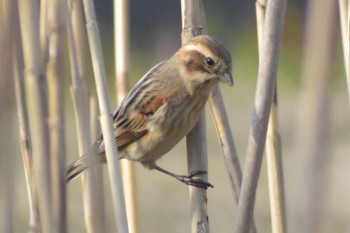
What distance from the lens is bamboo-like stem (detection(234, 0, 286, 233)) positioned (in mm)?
2402

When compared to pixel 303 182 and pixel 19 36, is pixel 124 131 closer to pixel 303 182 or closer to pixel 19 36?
pixel 19 36

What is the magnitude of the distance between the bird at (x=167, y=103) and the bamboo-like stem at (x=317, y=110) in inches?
39.1

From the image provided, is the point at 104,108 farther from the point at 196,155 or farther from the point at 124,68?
the point at 124,68

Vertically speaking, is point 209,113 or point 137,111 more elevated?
point 209,113

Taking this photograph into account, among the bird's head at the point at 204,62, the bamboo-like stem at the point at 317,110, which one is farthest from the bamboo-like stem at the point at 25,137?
the bamboo-like stem at the point at 317,110

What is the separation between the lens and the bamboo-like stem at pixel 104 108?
2.65m

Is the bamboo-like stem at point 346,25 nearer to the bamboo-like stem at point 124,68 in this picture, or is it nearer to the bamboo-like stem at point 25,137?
the bamboo-like stem at point 124,68

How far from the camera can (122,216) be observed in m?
2.69

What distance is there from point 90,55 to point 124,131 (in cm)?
88

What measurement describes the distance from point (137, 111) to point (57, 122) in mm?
1325

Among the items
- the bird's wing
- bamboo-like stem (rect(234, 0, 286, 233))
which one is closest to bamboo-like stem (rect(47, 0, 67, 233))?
bamboo-like stem (rect(234, 0, 286, 233))

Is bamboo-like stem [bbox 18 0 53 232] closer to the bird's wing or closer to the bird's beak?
Result: the bird's beak

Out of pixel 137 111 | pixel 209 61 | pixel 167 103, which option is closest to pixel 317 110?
pixel 209 61

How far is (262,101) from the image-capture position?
8.05ft
